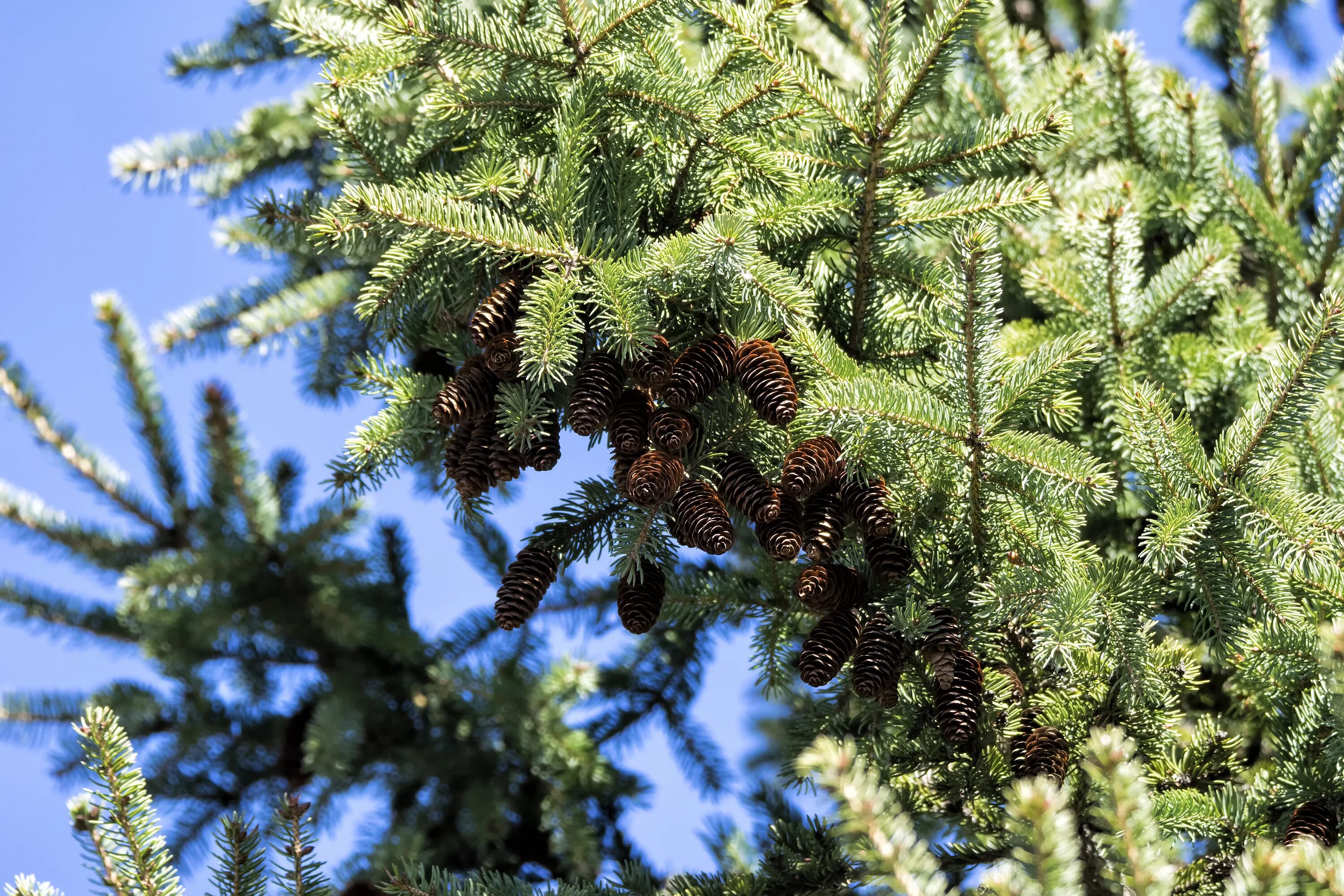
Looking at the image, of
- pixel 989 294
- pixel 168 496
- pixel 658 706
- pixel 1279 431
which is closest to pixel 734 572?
pixel 989 294

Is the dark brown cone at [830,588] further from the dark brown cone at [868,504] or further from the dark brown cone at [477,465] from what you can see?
the dark brown cone at [477,465]

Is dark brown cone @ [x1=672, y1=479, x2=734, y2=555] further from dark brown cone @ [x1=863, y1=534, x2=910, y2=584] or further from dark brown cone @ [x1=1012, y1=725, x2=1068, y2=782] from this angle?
dark brown cone @ [x1=1012, y1=725, x2=1068, y2=782]

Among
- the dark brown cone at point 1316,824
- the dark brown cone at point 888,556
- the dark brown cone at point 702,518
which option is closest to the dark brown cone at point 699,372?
the dark brown cone at point 702,518

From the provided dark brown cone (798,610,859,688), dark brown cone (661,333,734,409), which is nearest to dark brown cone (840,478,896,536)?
dark brown cone (798,610,859,688)

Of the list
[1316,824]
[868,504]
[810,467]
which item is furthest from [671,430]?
[1316,824]

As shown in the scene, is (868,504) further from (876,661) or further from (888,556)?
(876,661)

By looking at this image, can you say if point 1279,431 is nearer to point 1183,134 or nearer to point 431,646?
point 1183,134
